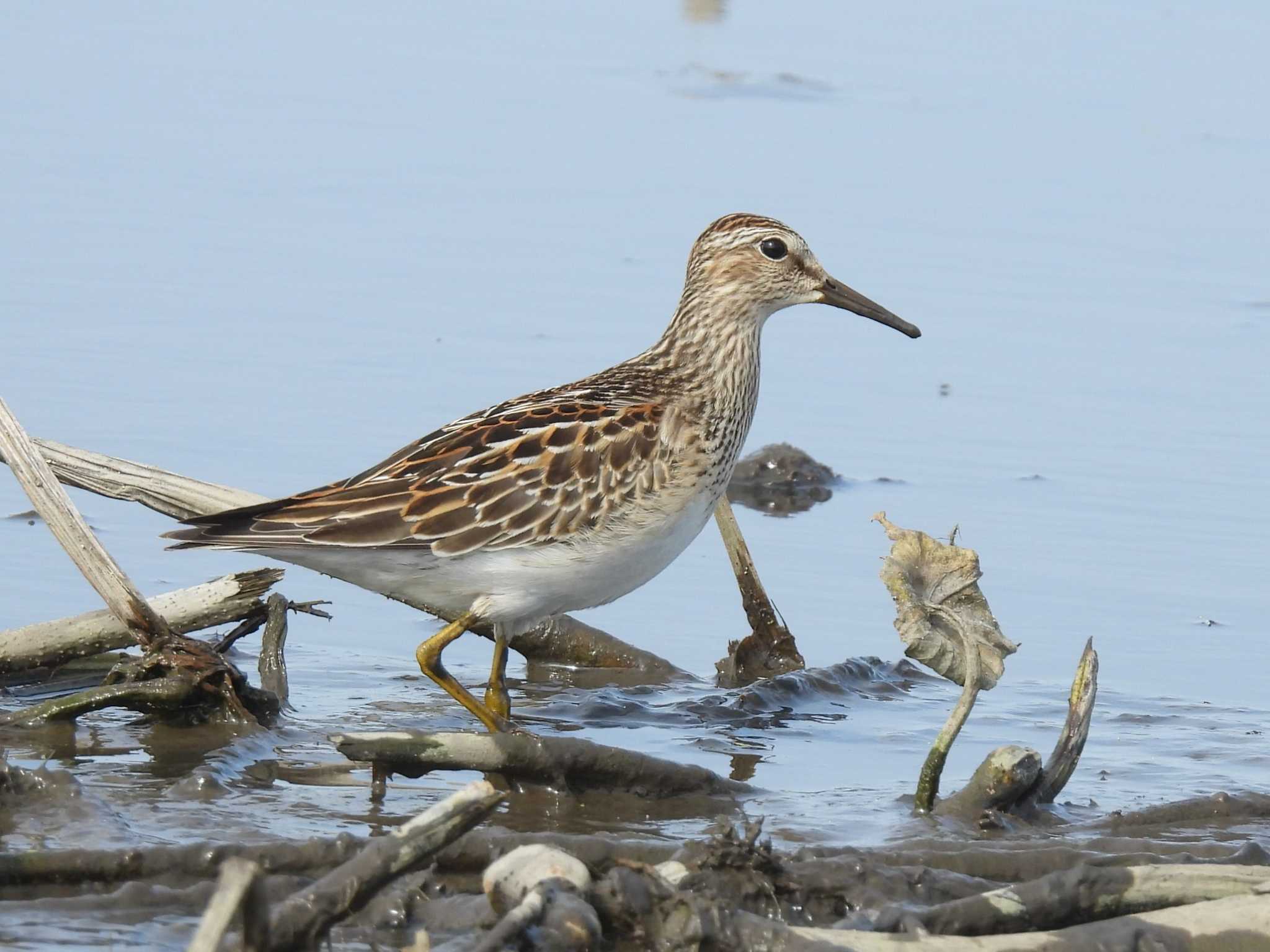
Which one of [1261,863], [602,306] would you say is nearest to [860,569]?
[602,306]

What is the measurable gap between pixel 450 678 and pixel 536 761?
1.24 metres

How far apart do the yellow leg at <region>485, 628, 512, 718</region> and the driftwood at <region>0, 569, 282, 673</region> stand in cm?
80

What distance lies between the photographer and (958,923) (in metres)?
4.73

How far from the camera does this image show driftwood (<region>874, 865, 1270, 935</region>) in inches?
187

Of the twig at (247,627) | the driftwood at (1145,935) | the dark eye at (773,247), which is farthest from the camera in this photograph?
the dark eye at (773,247)

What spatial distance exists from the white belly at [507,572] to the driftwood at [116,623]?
Answer: 0.16 meters

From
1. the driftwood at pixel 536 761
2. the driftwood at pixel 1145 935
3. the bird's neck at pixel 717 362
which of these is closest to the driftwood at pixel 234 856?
the driftwood at pixel 536 761

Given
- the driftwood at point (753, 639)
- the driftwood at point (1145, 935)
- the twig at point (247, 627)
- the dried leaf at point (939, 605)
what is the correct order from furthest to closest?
the driftwood at point (753, 639) → the twig at point (247, 627) → the dried leaf at point (939, 605) → the driftwood at point (1145, 935)

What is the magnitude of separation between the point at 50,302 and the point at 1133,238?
21.2 feet

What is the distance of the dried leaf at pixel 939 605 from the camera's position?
19.5 feet

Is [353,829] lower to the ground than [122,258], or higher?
lower

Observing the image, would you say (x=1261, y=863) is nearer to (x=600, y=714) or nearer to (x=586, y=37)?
(x=600, y=714)

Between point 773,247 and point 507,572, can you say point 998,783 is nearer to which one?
point 507,572

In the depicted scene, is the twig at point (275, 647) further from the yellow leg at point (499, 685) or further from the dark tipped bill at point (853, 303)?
the dark tipped bill at point (853, 303)
